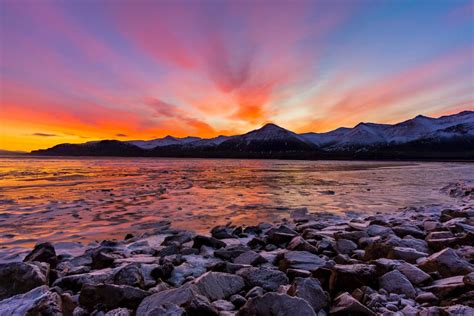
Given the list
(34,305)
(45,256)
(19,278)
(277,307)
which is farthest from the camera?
(45,256)

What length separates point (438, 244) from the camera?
5.50 meters

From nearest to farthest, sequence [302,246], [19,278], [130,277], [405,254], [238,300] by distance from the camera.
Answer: [238,300] < [19,278] < [130,277] < [405,254] < [302,246]

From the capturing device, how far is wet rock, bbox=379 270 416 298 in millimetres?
3572

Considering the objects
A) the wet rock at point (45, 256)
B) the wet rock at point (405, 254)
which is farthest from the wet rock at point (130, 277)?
the wet rock at point (405, 254)

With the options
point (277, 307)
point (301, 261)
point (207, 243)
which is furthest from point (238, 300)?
point (207, 243)

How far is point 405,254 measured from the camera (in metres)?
4.75

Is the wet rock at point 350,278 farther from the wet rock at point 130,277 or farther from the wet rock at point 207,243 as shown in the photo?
the wet rock at point 207,243

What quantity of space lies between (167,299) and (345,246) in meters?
3.73

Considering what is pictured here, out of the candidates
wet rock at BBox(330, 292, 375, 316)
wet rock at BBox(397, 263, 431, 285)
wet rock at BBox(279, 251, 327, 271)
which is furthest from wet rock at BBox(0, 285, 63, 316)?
wet rock at BBox(397, 263, 431, 285)

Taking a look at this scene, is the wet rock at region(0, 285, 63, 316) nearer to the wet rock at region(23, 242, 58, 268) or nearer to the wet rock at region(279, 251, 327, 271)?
the wet rock at region(23, 242, 58, 268)

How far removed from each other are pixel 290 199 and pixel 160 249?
28.0ft

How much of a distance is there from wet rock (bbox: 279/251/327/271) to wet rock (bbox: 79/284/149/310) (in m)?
2.17

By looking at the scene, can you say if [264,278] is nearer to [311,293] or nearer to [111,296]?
[311,293]

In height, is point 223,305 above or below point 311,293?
below
